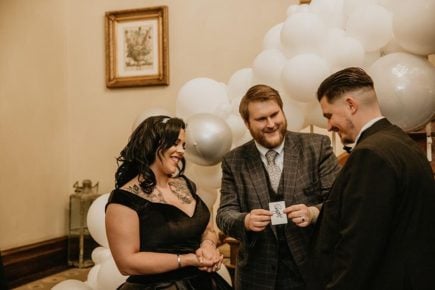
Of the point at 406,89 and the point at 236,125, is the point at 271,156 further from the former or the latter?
the point at 236,125

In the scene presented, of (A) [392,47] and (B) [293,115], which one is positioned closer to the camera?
(A) [392,47]

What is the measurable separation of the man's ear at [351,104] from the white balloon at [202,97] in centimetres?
158

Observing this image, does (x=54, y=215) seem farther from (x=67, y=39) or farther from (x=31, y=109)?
(x=67, y=39)

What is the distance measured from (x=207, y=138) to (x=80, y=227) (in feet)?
6.86

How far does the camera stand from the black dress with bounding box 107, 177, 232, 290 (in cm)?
207

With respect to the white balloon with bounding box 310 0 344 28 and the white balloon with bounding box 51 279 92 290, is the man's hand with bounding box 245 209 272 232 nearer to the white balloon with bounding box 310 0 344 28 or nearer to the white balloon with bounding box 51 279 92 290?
the white balloon with bounding box 310 0 344 28

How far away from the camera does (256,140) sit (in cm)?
235

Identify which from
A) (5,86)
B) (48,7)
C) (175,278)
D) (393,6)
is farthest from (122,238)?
(48,7)

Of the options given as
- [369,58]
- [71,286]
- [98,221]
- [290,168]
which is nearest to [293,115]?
[369,58]

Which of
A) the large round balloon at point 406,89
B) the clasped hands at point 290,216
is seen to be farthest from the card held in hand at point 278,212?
the large round balloon at point 406,89

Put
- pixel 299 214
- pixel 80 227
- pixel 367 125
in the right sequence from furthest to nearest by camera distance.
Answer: pixel 80 227, pixel 299 214, pixel 367 125

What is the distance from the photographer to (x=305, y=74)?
2.65 metres

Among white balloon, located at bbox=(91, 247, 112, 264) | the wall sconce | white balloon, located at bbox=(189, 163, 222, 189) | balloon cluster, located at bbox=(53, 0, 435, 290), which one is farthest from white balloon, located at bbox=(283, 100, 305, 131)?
the wall sconce

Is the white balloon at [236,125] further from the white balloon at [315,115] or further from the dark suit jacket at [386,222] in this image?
the dark suit jacket at [386,222]
